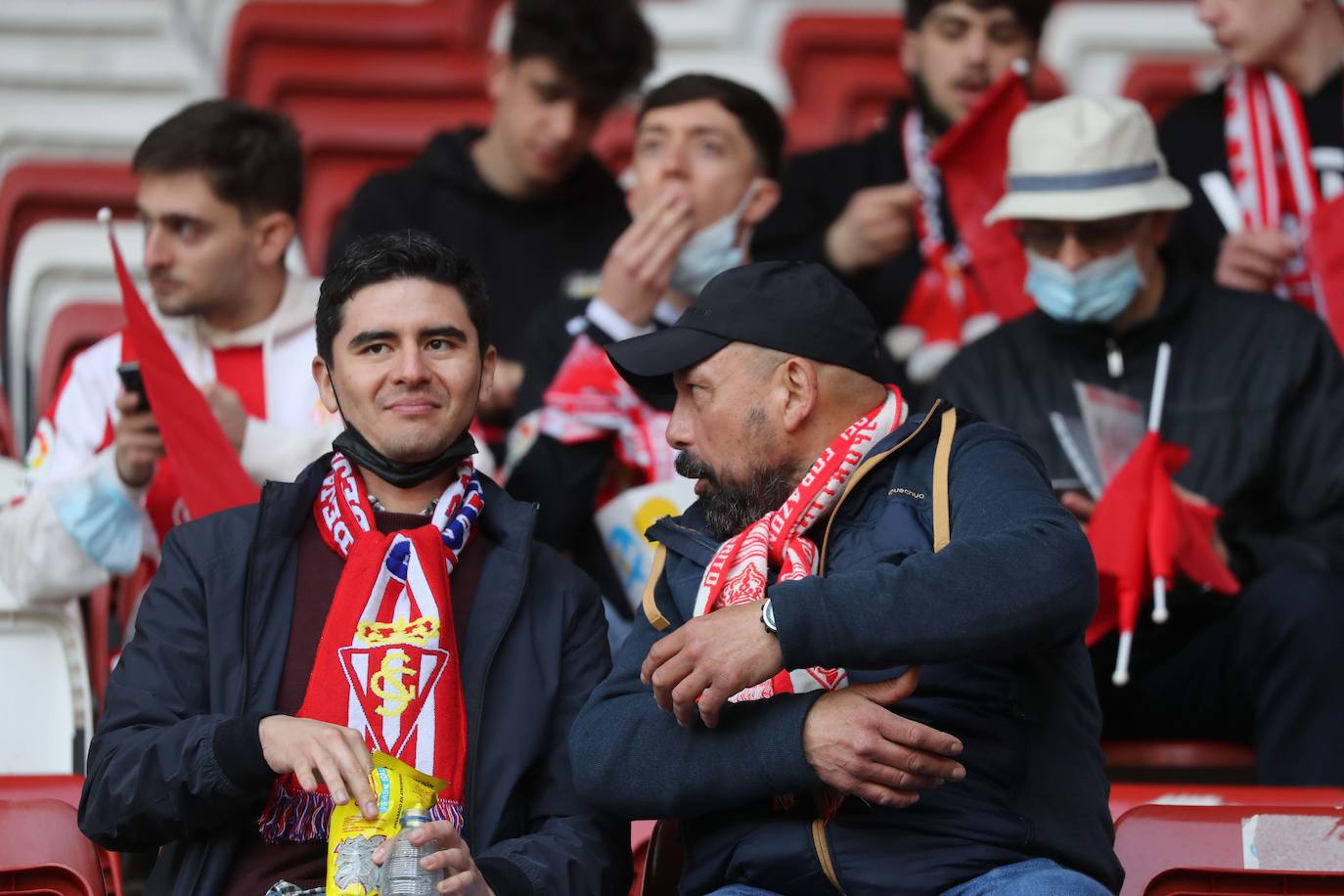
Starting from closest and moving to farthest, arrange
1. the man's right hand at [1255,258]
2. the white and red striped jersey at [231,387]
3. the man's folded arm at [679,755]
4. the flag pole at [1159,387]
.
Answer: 1. the man's folded arm at [679,755]
2. the white and red striped jersey at [231,387]
3. the flag pole at [1159,387]
4. the man's right hand at [1255,258]

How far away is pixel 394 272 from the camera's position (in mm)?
3160

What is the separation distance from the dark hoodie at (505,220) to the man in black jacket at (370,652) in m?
1.80

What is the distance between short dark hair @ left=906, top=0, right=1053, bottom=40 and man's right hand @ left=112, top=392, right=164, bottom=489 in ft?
7.65

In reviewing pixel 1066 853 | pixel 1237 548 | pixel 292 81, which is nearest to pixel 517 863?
pixel 1066 853

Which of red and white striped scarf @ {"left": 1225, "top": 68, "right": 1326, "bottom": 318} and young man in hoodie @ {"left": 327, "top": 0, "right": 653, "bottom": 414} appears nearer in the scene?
red and white striped scarf @ {"left": 1225, "top": 68, "right": 1326, "bottom": 318}

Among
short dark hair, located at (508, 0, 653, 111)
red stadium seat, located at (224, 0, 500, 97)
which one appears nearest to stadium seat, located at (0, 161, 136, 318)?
red stadium seat, located at (224, 0, 500, 97)

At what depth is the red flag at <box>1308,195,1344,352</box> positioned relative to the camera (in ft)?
14.6

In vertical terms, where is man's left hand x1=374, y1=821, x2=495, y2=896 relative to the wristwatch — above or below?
below

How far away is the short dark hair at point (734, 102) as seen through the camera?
4.54 m

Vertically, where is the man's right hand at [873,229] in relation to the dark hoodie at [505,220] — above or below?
below

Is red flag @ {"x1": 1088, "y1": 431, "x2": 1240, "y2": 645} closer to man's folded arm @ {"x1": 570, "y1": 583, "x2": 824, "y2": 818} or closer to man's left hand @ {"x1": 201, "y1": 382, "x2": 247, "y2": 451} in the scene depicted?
man's folded arm @ {"x1": 570, "y1": 583, "x2": 824, "y2": 818}

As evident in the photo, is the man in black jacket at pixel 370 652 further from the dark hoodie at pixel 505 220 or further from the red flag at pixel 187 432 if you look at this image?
the dark hoodie at pixel 505 220

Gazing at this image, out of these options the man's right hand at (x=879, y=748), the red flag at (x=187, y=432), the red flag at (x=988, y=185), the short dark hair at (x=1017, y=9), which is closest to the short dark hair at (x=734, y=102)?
the red flag at (x=988, y=185)

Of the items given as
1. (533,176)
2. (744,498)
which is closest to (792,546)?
(744,498)
